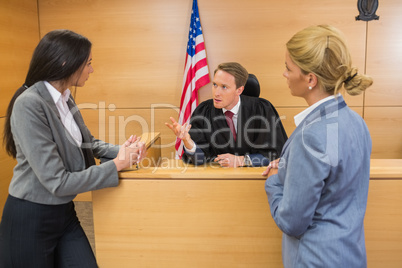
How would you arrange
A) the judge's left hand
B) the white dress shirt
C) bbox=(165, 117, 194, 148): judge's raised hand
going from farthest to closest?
the judge's left hand → bbox=(165, 117, 194, 148): judge's raised hand → the white dress shirt

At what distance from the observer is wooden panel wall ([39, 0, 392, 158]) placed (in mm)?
4020

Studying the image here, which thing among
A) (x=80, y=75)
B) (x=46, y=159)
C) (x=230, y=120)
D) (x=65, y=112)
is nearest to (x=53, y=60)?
(x=80, y=75)

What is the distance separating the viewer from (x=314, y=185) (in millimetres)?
1119

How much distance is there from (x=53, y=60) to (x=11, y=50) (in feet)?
8.22

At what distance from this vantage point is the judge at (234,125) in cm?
247

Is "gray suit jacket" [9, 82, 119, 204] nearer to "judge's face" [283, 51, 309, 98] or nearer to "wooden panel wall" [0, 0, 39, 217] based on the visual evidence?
"judge's face" [283, 51, 309, 98]

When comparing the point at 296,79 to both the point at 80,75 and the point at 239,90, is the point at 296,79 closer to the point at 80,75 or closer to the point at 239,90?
the point at 80,75

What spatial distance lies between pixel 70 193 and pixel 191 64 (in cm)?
281

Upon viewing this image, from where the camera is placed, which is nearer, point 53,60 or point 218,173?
point 53,60

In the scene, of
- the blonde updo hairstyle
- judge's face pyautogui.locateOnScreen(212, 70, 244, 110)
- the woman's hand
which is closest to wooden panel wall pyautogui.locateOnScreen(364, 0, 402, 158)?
judge's face pyautogui.locateOnScreen(212, 70, 244, 110)

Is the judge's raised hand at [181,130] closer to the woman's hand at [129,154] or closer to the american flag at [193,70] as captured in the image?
the woman's hand at [129,154]

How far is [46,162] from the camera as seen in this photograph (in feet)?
4.69

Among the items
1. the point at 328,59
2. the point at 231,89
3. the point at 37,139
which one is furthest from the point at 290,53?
the point at 231,89

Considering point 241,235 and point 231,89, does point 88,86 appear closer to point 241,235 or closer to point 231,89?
point 231,89
